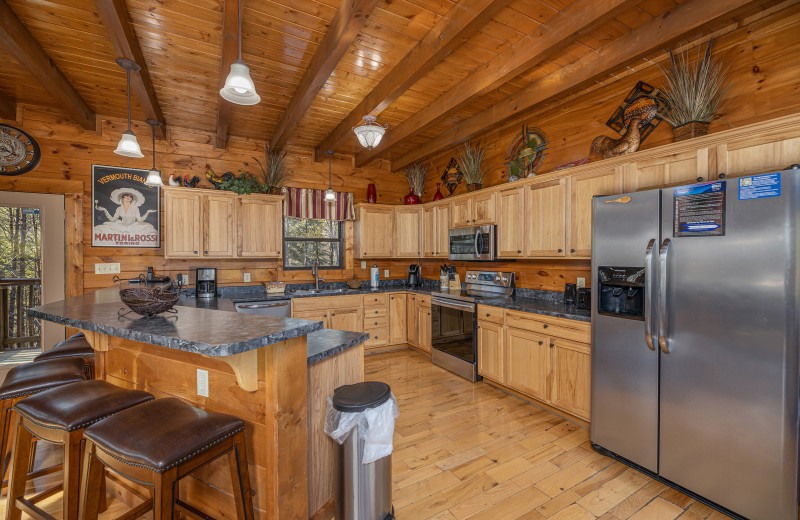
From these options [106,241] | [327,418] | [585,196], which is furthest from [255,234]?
[585,196]

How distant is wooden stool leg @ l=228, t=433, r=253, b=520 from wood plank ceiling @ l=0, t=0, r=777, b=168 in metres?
2.31

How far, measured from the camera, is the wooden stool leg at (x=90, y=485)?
1.28 metres

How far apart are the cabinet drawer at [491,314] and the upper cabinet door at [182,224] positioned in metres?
3.36

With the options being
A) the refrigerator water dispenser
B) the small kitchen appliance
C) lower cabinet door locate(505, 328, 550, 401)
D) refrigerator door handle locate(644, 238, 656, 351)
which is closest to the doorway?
the small kitchen appliance

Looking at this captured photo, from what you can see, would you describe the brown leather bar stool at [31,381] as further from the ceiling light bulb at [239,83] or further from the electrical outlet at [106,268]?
the electrical outlet at [106,268]

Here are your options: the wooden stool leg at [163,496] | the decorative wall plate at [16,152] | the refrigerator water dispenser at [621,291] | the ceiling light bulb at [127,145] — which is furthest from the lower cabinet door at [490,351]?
the decorative wall plate at [16,152]

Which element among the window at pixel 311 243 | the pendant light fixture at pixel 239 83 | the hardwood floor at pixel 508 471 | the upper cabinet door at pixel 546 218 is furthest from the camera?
the window at pixel 311 243

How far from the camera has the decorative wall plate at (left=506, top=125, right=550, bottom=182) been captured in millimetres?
3691

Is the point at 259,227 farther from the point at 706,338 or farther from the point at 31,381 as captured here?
the point at 706,338

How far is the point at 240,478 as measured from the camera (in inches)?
52.1

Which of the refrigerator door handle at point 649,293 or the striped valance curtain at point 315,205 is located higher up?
the striped valance curtain at point 315,205

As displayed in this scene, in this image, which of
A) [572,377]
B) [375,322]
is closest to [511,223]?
[572,377]

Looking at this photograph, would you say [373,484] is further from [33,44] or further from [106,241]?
[106,241]

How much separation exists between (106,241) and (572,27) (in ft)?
16.2
